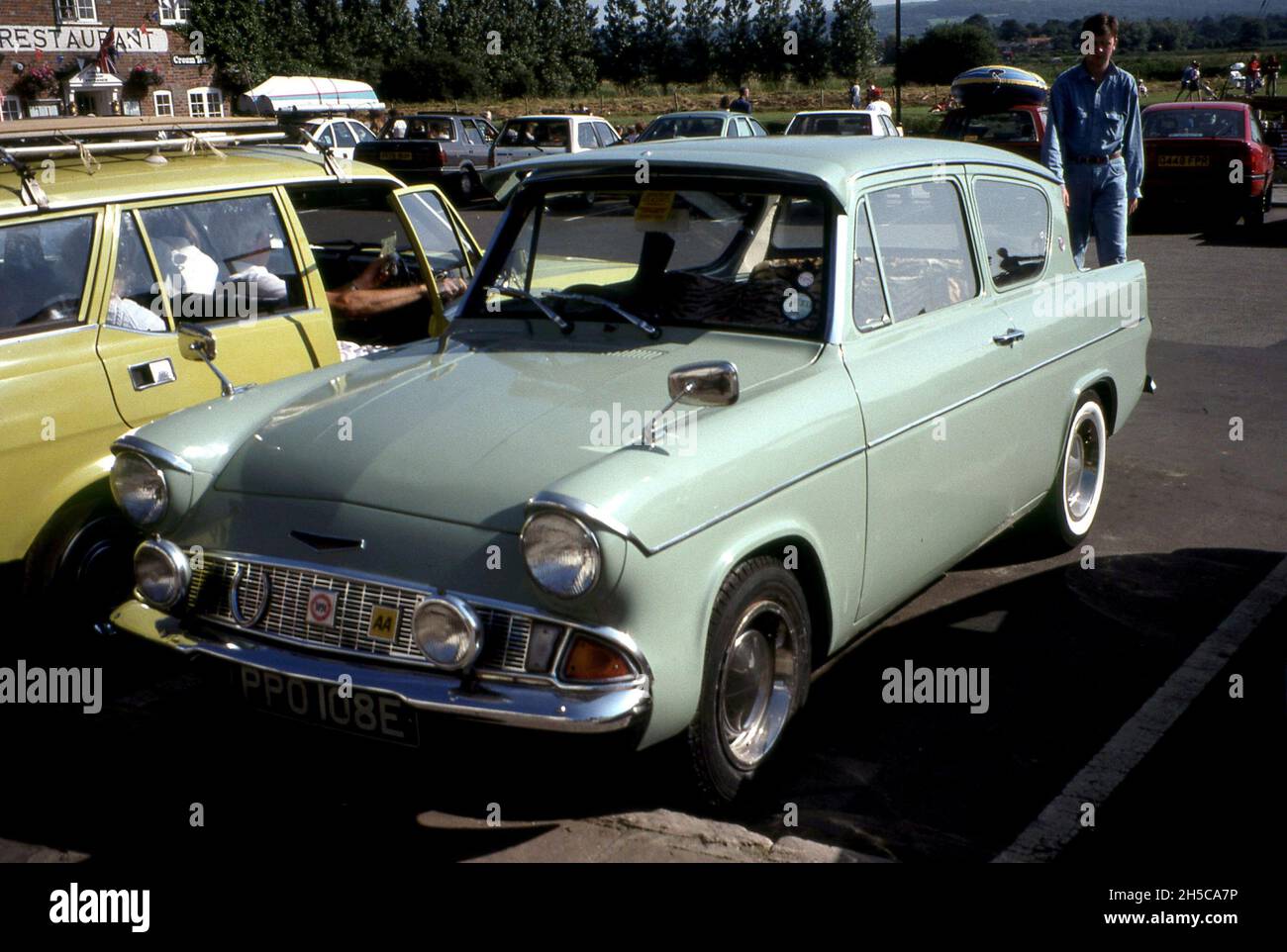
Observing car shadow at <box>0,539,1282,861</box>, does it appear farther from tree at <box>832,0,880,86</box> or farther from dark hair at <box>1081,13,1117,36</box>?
tree at <box>832,0,880,86</box>

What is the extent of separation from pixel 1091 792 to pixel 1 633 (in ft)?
12.3

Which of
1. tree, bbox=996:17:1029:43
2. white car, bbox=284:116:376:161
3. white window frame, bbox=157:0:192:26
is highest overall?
tree, bbox=996:17:1029:43

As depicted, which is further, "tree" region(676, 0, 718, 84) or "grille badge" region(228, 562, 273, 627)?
"tree" region(676, 0, 718, 84)

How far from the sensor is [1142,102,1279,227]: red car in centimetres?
1566

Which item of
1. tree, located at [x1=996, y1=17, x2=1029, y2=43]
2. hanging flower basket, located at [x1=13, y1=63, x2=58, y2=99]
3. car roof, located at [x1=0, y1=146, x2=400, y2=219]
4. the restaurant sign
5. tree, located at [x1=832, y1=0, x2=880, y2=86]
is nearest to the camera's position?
car roof, located at [x1=0, y1=146, x2=400, y2=219]

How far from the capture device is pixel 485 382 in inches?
150

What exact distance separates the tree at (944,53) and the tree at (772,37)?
6195 millimetres

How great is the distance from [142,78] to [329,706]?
41192 mm

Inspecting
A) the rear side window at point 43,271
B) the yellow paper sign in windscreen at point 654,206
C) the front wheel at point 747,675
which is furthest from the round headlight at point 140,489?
the yellow paper sign in windscreen at point 654,206

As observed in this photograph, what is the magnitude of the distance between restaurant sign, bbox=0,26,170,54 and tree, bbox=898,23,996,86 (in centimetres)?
3599

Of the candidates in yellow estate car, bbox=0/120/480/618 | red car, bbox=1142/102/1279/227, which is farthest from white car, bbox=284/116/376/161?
yellow estate car, bbox=0/120/480/618

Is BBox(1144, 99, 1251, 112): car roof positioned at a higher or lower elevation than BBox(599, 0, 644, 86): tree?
lower
